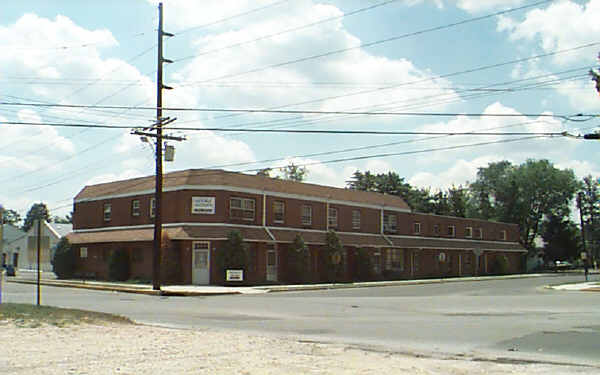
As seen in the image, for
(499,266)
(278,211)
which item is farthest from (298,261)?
(499,266)

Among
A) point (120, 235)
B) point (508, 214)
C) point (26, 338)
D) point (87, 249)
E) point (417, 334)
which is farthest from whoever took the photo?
point (508, 214)

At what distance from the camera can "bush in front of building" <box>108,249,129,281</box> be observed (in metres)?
39.6

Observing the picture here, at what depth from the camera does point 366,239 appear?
1893 inches

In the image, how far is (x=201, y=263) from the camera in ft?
123

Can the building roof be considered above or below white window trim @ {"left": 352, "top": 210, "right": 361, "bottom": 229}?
above

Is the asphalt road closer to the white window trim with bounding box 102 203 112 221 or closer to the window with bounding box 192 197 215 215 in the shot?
the window with bounding box 192 197 215 215

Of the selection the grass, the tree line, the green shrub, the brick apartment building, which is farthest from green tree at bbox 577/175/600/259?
the grass

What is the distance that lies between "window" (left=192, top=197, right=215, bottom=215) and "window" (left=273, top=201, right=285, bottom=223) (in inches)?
205

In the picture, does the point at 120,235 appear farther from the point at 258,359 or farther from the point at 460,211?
the point at 460,211

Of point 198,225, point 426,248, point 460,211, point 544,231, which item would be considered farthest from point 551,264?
point 198,225

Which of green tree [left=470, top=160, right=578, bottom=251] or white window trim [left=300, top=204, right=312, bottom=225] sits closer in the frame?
white window trim [left=300, top=204, right=312, bottom=225]

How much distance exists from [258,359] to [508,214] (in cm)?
7952

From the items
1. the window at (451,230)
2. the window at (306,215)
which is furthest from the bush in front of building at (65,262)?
the window at (451,230)

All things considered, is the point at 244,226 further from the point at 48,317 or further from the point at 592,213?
the point at 592,213
